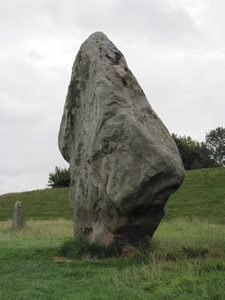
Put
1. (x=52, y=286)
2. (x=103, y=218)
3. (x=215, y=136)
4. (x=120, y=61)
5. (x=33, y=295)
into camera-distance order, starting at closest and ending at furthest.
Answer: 1. (x=33, y=295)
2. (x=52, y=286)
3. (x=103, y=218)
4. (x=120, y=61)
5. (x=215, y=136)

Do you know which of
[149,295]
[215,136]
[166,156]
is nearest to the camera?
[149,295]

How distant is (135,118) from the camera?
951cm

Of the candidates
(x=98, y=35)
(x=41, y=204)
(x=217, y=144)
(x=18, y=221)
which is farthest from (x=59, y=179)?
(x=98, y=35)

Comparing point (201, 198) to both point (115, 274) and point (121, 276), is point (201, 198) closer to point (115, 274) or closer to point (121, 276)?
point (121, 276)

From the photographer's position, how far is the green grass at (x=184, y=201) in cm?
2855

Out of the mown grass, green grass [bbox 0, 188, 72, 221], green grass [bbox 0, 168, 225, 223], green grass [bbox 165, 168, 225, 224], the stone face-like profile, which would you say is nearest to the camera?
the mown grass

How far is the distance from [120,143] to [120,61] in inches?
135

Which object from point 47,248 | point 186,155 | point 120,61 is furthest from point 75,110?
point 186,155

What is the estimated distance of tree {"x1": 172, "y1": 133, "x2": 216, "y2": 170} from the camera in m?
60.3

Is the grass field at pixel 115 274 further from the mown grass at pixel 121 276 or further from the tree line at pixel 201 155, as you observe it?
the tree line at pixel 201 155

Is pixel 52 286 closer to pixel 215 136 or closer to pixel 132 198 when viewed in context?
pixel 132 198

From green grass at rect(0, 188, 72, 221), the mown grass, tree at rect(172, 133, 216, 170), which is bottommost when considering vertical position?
the mown grass

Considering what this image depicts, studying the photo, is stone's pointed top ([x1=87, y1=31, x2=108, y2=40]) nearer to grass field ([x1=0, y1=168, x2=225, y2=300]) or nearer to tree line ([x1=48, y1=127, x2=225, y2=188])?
grass field ([x1=0, y1=168, x2=225, y2=300])

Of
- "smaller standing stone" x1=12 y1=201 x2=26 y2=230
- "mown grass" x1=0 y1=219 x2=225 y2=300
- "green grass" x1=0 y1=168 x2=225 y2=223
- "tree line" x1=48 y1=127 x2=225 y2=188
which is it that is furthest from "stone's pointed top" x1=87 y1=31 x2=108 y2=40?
"tree line" x1=48 y1=127 x2=225 y2=188
